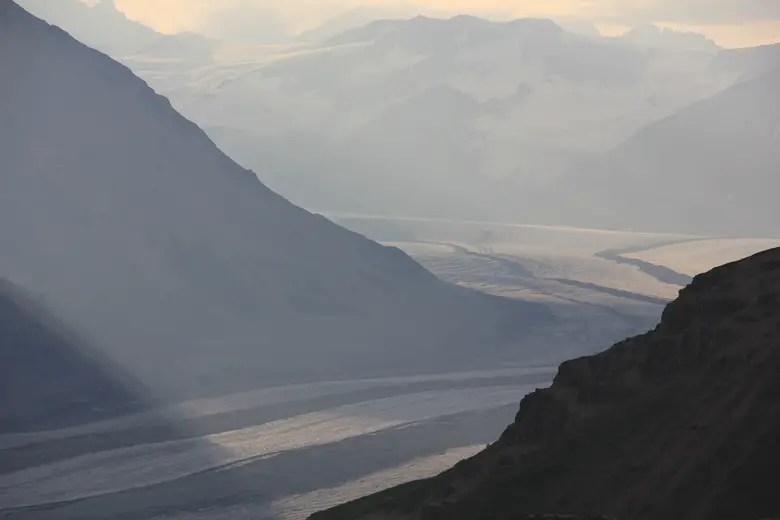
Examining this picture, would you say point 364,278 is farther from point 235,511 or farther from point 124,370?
point 235,511

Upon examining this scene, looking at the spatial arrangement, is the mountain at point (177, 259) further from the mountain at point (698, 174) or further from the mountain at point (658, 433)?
the mountain at point (698, 174)

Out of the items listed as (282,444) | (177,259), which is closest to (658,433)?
(282,444)

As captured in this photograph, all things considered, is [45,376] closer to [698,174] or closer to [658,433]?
[658,433]

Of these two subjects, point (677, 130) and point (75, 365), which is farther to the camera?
point (677, 130)

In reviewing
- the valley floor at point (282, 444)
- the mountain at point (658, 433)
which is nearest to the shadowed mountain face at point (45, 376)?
the valley floor at point (282, 444)

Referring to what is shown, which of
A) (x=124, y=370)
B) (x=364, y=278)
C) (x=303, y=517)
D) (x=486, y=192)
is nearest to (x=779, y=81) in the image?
(x=486, y=192)
